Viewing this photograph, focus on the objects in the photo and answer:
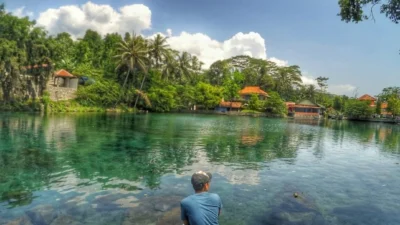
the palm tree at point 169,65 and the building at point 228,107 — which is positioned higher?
the palm tree at point 169,65

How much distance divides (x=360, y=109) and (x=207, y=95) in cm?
4038

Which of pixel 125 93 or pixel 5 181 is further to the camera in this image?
pixel 125 93

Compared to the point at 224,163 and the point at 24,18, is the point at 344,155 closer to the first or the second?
the point at 224,163

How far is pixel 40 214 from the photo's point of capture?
7.98 meters

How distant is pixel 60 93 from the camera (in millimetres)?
53125

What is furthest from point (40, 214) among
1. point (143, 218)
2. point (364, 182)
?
point (364, 182)

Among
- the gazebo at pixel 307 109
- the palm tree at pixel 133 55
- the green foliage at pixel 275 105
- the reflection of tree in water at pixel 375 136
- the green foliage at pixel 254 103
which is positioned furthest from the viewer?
the gazebo at pixel 307 109

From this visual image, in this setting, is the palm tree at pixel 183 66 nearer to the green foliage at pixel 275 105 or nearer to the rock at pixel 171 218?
the green foliage at pixel 275 105

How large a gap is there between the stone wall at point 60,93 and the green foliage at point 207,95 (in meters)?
31.4

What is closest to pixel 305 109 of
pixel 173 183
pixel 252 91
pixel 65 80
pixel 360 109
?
pixel 360 109

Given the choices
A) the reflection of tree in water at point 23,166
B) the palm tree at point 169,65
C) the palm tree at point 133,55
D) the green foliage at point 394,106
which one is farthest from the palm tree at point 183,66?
the reflection of tree in water at point 23,166

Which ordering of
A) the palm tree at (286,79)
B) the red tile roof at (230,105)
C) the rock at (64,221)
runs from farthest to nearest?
1. the palm tree at (286,79)
2. the red tile roof at (230,105)
3. the rock at (64,221)

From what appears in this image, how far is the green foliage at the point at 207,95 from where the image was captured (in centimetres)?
7732

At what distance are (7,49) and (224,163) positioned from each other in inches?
1491
